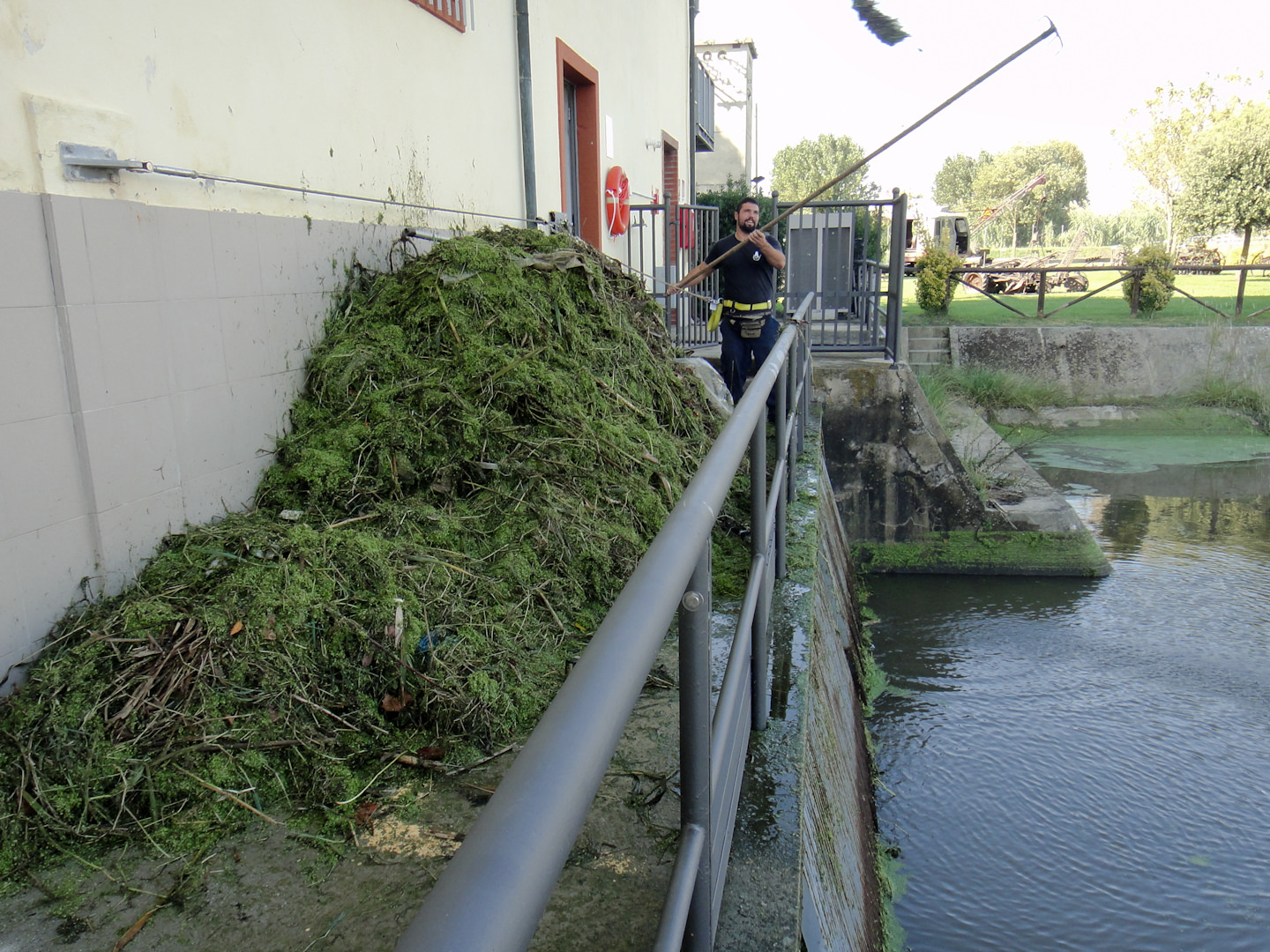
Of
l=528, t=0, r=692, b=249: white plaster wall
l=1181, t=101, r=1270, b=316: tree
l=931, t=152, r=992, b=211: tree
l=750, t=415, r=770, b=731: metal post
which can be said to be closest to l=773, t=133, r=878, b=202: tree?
l=931, t=152, r=992, b=211: tree

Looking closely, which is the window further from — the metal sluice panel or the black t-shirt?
the metal sluice panel

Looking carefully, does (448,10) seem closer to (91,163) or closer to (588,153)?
(91,163)

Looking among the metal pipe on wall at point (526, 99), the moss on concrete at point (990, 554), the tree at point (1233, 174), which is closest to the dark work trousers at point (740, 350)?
the metal pipe on wall at point (526, 99)

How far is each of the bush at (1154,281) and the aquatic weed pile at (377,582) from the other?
49.3ft

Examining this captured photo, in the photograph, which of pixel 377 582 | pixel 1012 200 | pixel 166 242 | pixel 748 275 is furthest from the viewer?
pixel 1012 200

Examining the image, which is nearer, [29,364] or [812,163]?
[29,364]

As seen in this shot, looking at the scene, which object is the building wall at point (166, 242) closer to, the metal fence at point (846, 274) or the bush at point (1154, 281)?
the metal fence at point (846, 274)

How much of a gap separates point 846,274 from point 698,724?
30.1 ft

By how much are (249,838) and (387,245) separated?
3.03m

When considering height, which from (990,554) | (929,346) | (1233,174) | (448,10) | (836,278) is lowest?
(990,554)

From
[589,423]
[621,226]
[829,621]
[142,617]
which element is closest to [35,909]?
[142,617]

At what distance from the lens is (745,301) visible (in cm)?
675

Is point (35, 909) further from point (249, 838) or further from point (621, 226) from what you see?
point (621, 226)

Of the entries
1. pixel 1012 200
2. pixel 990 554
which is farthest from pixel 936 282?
pixel 1012 200
